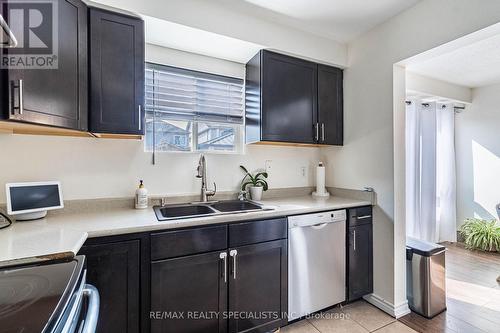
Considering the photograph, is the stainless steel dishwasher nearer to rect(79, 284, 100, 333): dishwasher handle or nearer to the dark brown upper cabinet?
the dark brown upper cabinet

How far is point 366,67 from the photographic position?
218cm

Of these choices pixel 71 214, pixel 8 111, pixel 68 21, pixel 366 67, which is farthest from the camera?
pixel 366 67

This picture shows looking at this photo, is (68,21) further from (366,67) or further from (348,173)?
(348,173)

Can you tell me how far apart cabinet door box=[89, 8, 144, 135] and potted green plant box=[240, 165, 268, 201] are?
1021 millimetres

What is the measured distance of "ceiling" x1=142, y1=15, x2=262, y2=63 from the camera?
5.49 ft

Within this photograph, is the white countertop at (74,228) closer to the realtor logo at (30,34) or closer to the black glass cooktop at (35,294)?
the black glass cooktop at (35,294)

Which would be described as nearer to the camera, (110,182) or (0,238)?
(0,238)

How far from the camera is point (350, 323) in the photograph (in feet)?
5.98

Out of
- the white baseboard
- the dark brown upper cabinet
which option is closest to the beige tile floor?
the white baseboard

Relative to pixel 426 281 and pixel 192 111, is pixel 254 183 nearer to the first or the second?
pixel 192 111

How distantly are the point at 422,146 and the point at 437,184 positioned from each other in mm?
733

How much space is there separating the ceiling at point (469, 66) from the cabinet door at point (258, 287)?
2.07 metres

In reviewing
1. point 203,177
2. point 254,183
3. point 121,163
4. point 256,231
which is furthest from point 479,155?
point 121,163

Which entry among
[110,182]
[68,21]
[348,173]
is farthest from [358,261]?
[68,21]
